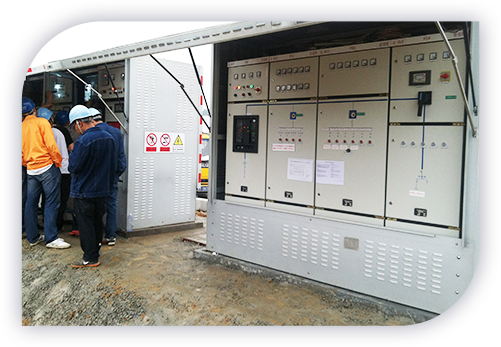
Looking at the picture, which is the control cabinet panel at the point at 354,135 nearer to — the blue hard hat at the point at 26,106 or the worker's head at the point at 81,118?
the worker's head at the point at 81,118

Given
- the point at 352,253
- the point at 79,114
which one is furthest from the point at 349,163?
the point at 79,114

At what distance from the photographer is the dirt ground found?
141 inches

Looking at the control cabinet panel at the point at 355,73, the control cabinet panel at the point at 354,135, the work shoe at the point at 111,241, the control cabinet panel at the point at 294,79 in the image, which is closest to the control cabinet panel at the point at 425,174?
the control cabinet panel at the point at 354,135

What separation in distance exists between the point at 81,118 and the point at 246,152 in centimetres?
207

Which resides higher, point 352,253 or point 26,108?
point 26,108

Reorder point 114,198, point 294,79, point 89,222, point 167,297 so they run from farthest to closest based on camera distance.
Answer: point 114,198 < point 89,222 < point 294,79 < point 167,297

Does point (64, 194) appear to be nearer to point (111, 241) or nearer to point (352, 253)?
point (111, 241)

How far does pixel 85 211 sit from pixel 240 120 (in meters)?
2.19

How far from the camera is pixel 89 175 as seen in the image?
471 centimetres

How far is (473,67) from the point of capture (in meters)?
3.34

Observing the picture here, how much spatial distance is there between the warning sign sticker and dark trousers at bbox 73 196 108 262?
1585 mm

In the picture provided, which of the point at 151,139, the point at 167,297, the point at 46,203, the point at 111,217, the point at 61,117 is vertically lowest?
the point at 167,297

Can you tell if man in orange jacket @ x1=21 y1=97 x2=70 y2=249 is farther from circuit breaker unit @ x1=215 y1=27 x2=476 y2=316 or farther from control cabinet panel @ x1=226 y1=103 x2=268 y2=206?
control cabinet panel @ x1=226 y1=103 x2=268 y2=206

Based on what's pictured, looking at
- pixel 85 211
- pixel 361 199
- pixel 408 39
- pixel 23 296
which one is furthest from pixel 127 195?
pixel 408 39
